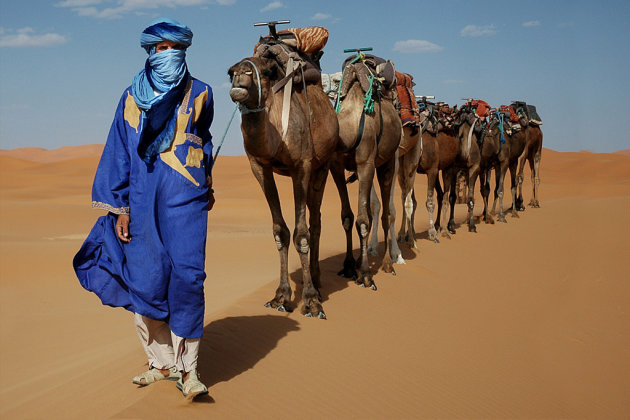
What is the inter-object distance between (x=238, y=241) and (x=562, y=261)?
8.40 meters

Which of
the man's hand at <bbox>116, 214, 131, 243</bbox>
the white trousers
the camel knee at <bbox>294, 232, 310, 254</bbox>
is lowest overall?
the white trousers

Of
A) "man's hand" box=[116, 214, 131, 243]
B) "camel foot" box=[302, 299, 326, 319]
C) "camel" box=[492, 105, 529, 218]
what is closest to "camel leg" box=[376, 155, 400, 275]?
"camel foot" box=[302, 299, 326, 319]

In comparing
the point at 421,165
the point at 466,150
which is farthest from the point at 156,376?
the point at 466,150

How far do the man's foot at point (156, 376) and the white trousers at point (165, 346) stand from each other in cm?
4

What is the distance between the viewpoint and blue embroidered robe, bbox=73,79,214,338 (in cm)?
443

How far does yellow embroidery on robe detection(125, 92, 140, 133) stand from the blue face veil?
2.5 inches

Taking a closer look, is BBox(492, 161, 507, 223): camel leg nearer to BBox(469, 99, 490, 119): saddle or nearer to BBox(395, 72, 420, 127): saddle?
BBox(469, 99, 490, 119): saddle

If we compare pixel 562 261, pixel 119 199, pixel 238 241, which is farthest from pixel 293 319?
pixel 238 241

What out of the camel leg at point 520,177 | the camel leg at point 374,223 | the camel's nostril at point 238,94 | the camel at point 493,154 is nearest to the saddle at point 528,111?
the camel leg at point 520,177

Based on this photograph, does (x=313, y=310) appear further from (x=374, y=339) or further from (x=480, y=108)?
(x=480, y=108)

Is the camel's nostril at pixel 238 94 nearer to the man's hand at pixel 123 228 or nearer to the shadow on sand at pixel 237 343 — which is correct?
the man's hand at pixel 123 228

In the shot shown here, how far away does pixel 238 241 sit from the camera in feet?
56.4

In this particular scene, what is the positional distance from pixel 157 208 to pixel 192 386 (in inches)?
50.5

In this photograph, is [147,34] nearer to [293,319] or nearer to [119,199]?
[119,199]
